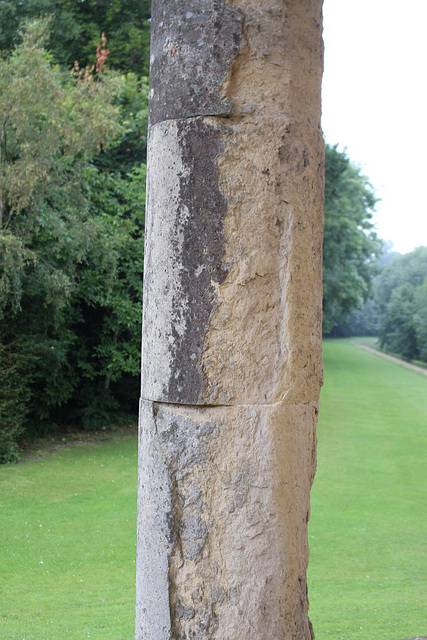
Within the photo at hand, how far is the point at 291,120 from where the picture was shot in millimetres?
2809

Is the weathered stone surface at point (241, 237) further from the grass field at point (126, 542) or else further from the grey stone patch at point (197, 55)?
the grass field at point (126, 542)

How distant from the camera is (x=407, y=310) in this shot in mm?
49438

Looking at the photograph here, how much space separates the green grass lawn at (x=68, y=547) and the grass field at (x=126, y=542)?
18 millimetres

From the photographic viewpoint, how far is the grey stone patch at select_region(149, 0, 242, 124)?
9.08 feet

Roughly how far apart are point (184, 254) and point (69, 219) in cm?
1191

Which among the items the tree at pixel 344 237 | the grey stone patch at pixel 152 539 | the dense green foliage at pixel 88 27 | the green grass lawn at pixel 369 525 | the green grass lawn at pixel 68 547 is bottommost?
the green grass lawn at pixel 369 525

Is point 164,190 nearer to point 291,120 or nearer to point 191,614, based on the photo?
point 291,120

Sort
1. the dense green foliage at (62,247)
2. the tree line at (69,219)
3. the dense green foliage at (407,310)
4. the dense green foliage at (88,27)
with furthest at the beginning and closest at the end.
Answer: the dense green foliage at (407,310) < the dense green foliage at (88,27) < the tree line at (69,219) < the dense green foliage at (62,247)

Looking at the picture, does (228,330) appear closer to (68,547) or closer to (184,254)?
(184,254)

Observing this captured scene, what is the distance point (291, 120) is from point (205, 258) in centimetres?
70

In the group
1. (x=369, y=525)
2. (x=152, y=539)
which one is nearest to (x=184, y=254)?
(x=152, y=539)

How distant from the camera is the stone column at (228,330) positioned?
2680mm

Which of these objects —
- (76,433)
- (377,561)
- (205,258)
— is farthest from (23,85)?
(205,258)

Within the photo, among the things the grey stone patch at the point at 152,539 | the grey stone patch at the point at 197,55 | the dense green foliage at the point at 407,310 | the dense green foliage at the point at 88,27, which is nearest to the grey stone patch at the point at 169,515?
the grey stone patch at the point at 152,539
